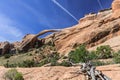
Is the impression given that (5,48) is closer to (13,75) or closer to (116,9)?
(116,9)

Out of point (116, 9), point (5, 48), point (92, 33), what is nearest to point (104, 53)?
point (92, 33)

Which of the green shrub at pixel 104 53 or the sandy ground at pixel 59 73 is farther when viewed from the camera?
the green shrub at pixel 104 53

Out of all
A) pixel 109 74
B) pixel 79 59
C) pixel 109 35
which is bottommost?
pixel 109 74

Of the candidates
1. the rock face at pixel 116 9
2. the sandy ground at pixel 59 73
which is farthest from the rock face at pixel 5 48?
the sandy ground at pixel 59 73

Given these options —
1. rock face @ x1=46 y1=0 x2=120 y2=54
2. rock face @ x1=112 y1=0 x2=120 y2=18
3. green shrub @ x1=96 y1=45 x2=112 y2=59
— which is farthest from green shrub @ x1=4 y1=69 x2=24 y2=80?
rock face @ x1=112 y1=0 x2=120 y2=18

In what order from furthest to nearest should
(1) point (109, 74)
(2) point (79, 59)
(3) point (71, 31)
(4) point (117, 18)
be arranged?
(3) point (71, 31) → (4) point (117, 18) → (2) point (79, 59) → (1) point (109, 74)

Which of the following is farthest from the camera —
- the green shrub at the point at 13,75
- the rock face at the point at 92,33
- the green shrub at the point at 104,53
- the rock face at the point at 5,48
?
the rock face at the point at 5,48

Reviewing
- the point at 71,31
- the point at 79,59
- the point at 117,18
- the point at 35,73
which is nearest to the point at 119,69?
the point at 35,73

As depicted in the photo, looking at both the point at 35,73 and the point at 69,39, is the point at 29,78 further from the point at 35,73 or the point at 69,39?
the point at 69,39

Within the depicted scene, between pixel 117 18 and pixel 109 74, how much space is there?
78.5 meters

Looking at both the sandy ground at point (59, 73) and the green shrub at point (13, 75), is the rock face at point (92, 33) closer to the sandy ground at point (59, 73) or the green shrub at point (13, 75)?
the sandy ground at point (59, 73)

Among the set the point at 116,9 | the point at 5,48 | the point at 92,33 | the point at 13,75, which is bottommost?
the point at 13,75

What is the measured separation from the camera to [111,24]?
312 ft

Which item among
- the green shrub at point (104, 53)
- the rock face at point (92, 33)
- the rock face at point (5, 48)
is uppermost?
the rock face at point (5, 48)
